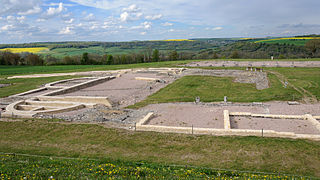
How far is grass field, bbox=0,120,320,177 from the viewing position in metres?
8.26

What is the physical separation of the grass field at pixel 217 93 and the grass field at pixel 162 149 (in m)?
6.68

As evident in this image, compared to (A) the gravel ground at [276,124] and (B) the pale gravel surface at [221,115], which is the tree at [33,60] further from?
(A) the gravel ground at [276,124]

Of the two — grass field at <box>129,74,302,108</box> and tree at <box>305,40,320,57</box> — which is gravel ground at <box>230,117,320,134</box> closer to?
grass field at <box>129,74,302,108</box>

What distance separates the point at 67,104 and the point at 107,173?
13311 mm

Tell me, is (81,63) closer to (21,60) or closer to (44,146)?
(21,60)

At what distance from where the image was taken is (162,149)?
1003 cm

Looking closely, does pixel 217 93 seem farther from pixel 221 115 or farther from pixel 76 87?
pixel 76 87

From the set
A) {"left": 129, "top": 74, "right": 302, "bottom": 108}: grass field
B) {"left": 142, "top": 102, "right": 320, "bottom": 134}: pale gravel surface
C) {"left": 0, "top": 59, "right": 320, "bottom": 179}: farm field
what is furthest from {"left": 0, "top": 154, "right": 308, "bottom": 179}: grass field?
{"left": 129, "top": 74, "right": 302, "bottom": 108}: grass field

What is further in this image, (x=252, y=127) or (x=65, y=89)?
(x=65, y=89)

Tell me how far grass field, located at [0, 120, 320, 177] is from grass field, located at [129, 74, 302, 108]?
668 centimetres

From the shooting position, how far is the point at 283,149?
9422 millimetres

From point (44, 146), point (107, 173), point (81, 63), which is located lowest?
point (44, 146)

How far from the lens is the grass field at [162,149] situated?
826cm

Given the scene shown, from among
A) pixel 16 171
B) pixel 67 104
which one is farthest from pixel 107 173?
pixel 67 104
